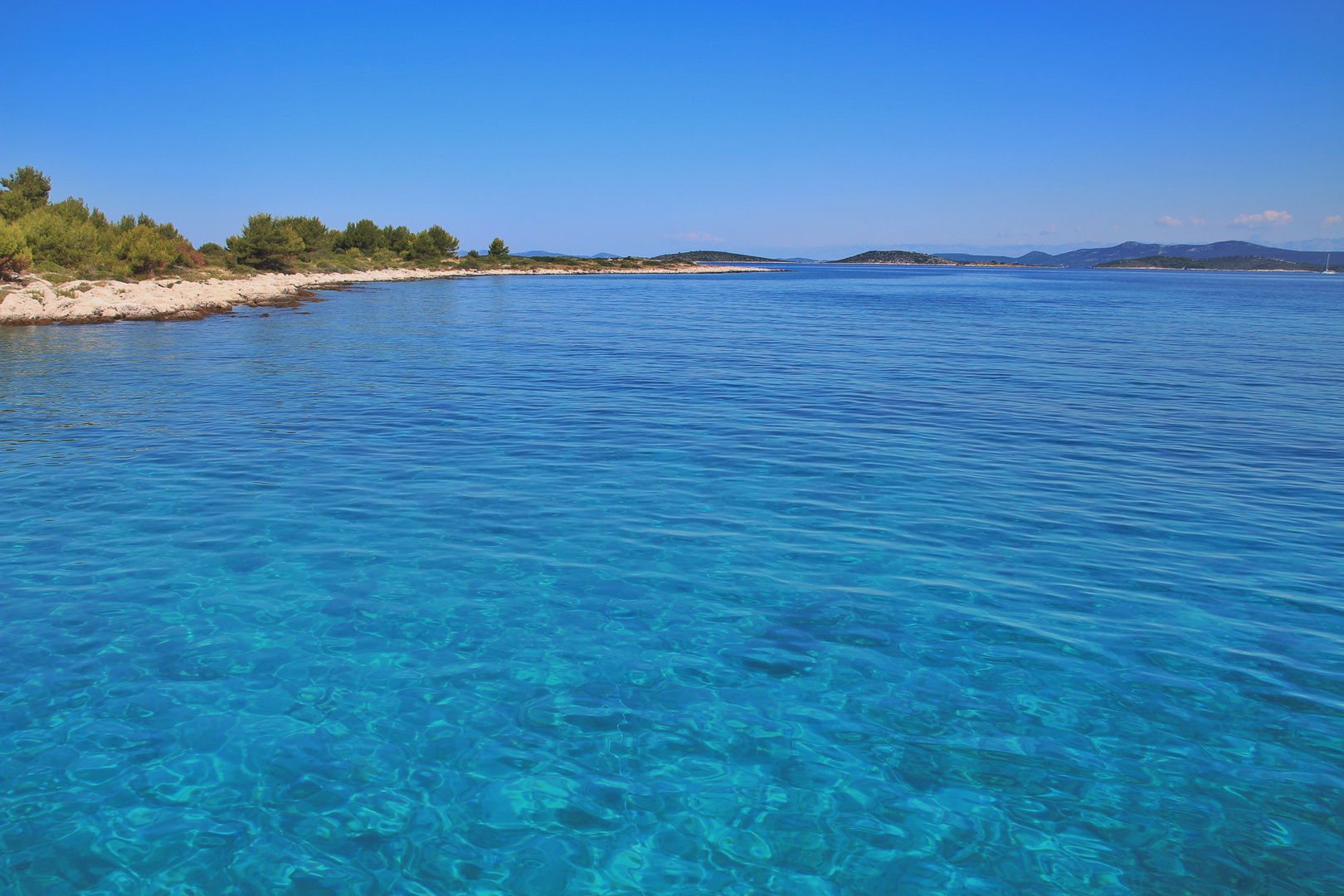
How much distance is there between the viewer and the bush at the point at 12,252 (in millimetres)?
34625

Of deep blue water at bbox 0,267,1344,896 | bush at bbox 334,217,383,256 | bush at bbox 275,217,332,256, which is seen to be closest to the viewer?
deep blue water at bbox 0,267,1344,896

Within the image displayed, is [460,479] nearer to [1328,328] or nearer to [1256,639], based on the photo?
[1256,639]

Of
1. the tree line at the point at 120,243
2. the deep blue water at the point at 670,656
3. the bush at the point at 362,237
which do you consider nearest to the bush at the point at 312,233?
the tree line at the point at 120,243

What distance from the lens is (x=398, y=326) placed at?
116ft

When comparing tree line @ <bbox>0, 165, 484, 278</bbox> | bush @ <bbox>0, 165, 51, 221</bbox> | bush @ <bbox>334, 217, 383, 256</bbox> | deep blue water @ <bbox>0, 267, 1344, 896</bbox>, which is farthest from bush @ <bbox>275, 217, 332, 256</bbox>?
deep blue water @ <bbox>0, 267, 1344, 896</bbox>

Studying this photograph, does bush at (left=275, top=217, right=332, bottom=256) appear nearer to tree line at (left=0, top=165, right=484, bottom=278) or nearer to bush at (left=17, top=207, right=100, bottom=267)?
tree line at (left=0, top=165, right=484, bottom=278)

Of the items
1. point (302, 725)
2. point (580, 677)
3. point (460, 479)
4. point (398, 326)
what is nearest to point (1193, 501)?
point (580, 677)

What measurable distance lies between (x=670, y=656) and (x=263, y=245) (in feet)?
248

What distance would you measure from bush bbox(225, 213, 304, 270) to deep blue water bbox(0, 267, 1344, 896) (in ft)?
205

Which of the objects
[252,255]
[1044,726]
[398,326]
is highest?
[252,255]

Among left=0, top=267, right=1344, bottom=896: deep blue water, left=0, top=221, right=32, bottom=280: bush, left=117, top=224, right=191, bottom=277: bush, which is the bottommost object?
left=0, top=267, right=1344, bottom=896: deep blue water

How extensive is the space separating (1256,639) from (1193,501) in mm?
4107

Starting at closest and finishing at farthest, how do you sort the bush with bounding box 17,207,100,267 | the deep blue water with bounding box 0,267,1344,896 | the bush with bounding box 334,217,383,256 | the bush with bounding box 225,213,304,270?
the deep blue water with bounding box 0,267,1344,896 → the bush with bounding box 17,207,100,267 → the bush with bounding box 225,213,304,270 → the bush with bounding box 334,217,383,256

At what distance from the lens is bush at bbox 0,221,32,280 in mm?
34625
